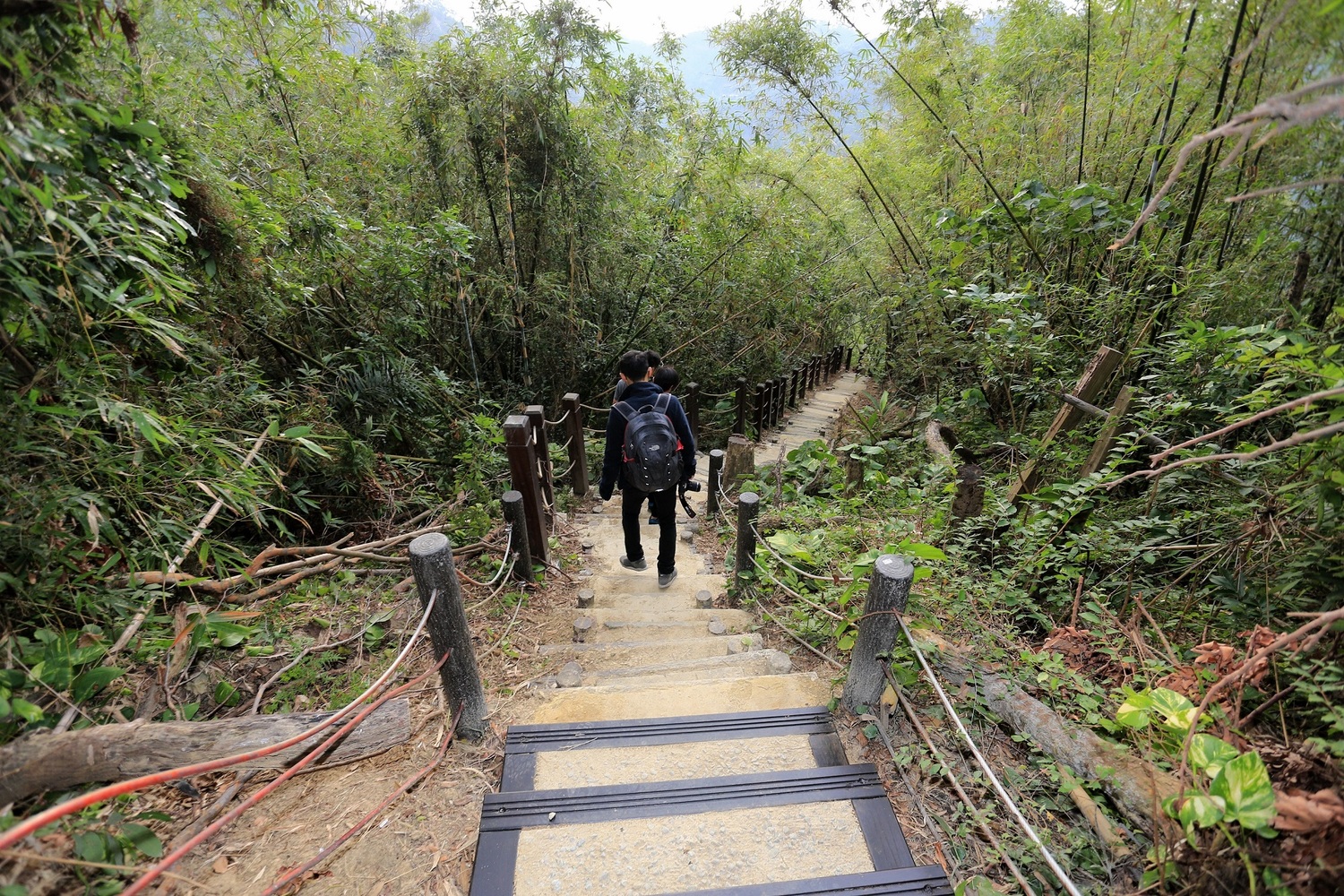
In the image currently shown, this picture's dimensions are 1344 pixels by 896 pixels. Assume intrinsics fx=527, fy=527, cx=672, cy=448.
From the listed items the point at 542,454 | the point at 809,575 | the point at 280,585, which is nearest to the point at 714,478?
the point at 542,454

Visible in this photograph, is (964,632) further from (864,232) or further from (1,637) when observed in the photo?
(864,232)

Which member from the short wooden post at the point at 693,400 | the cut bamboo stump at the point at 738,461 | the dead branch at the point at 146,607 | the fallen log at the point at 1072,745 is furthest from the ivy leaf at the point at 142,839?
the short wooden post at the point at 693,400

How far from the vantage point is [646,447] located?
3113 millimetres

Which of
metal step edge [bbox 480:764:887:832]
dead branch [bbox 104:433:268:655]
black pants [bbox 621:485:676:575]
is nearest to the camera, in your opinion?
metal step edge [bbox 480:764:887:832]

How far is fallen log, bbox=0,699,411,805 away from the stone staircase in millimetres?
480

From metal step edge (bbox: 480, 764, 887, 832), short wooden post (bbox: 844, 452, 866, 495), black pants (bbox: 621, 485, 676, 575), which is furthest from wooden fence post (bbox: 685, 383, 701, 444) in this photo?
metal step edge (bbox: 480, 764, 887, 832)

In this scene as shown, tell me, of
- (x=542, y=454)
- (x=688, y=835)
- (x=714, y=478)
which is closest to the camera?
(x=688, y=835)

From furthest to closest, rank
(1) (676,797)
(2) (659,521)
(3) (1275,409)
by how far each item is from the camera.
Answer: (2) (659,521), (1) (676,797), (3) (1275,409)

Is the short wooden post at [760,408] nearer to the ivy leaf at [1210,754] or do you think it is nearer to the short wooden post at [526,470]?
the short wooden post at [526,470]

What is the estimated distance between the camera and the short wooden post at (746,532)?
3000 mm

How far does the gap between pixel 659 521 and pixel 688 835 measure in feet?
6.44

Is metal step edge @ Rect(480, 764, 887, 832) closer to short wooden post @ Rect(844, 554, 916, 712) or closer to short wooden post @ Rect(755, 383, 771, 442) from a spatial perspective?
short wooden post @ Rect(844, 554, 916, 712)

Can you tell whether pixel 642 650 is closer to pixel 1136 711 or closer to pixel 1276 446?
pixel 1136 711

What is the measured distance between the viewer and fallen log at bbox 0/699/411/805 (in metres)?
1.27
